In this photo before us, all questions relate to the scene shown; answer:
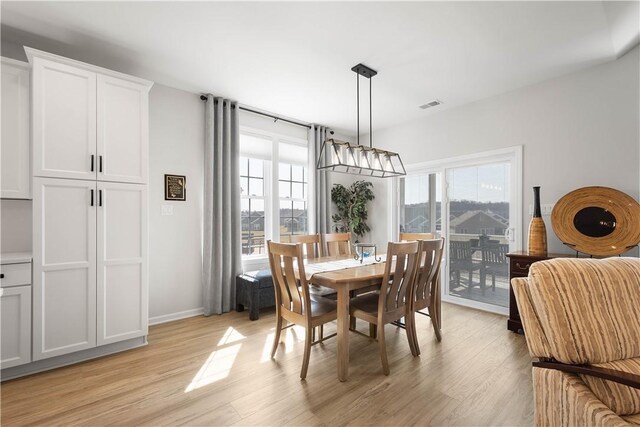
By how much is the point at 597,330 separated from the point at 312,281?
1639mm

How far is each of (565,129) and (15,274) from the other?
5.20 meters

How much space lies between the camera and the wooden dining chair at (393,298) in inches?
87.9

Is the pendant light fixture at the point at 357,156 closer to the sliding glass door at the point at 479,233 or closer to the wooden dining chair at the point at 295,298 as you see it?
the wooden dining chair at the point at 295,298

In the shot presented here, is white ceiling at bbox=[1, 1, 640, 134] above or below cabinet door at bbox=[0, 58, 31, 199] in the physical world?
above

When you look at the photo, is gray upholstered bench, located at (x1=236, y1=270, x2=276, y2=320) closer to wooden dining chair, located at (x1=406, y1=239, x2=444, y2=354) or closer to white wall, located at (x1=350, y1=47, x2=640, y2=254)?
wooden dining chair, located at (x1=406, y1=239, x2=444, y2=354)

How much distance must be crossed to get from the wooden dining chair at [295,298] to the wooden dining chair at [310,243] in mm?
935

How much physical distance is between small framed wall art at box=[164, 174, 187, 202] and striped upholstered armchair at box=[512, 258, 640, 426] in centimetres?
340

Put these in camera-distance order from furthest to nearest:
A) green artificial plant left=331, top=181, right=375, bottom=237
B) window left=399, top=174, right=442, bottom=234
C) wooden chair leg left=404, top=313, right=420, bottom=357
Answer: green artificial plant left=331, top=181, right=375, bottom=237, window left=399, top=174, right=442, bottom=234, wooden chair leg left=404, top=313, right=420, bottom=357

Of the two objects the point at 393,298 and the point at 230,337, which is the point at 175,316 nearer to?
the point at 230,337

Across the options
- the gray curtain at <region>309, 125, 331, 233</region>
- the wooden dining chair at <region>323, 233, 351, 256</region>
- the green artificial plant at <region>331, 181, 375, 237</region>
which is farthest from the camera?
the green artificial plant at <region>331, 181, 375, 237</region>

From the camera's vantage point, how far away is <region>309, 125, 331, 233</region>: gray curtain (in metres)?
4.70

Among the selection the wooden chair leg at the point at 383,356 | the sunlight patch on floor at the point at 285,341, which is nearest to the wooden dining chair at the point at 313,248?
the sunlight patch on floor at the point at 285,341

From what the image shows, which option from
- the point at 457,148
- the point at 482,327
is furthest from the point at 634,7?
the point at 482,327

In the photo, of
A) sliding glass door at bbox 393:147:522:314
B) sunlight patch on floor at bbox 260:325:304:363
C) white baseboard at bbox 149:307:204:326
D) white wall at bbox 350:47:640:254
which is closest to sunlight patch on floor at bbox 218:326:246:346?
sunlight patch on floor at bbox 260:325:304:363
